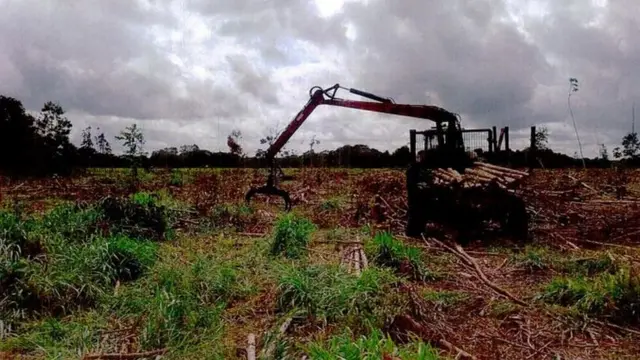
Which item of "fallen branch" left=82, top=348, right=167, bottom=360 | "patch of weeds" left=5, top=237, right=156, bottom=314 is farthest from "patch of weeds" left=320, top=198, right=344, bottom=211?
"fallen branch" left=82, top=348, right=167, bottom=360

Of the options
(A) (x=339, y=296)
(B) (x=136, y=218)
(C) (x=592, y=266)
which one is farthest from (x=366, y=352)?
(B) (x=136, y=218)

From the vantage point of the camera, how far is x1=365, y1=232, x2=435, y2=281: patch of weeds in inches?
286

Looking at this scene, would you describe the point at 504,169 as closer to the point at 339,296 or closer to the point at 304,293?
the point at 339,296

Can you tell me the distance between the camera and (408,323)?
4.96m

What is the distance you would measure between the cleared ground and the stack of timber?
102 cm

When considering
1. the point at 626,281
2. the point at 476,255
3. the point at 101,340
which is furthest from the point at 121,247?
the point at 626,281

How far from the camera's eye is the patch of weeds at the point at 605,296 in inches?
220

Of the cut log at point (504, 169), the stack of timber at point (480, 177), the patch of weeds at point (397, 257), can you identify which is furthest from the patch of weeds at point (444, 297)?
the cut log at point (504, 169)

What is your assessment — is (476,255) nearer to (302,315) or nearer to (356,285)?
(356,285)

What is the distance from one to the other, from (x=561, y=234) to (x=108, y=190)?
39.4 feet

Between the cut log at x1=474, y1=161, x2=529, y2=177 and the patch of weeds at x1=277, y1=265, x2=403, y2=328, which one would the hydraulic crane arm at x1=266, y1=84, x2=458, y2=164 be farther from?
the patch of weeds at x1=277, y1=265, x2=403, y2=328

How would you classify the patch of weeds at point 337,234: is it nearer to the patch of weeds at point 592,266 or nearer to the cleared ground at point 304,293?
the cleared ground at point 304,293

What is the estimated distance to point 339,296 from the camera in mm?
5559

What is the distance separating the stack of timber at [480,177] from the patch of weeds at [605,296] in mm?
3882
